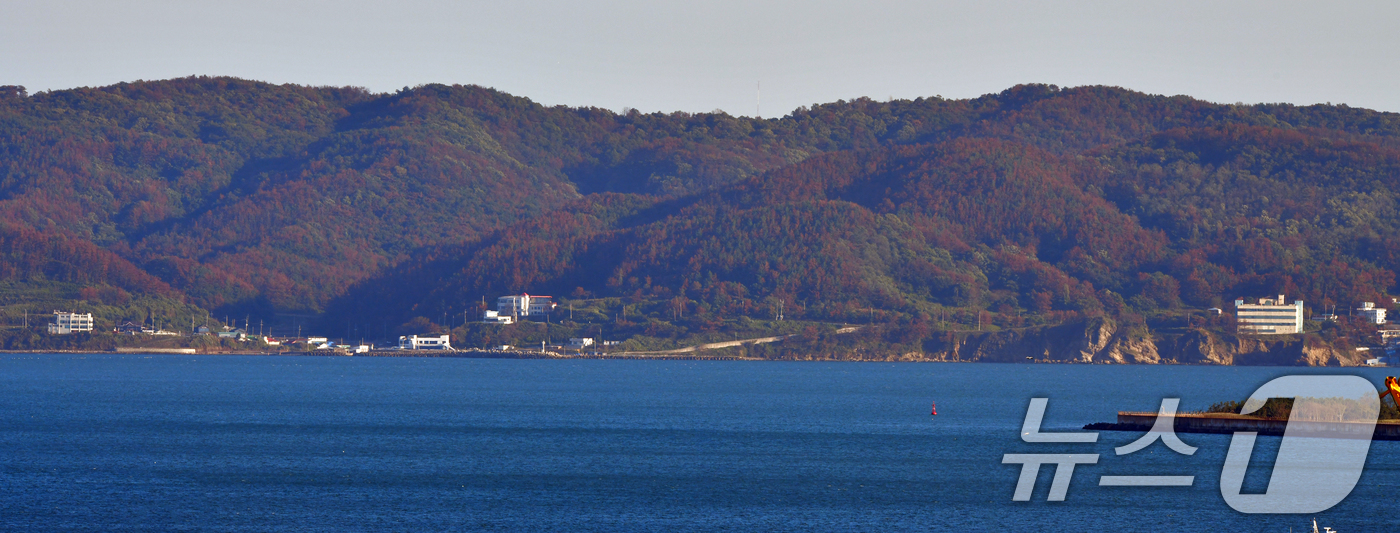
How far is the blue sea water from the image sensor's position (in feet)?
183

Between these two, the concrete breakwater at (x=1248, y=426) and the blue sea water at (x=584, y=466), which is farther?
the concrete breakwater at (x=1248, y=426)

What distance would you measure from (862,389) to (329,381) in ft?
184

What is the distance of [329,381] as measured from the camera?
16100cm

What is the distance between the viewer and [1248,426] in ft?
276

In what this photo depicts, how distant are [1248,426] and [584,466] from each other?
37652mm

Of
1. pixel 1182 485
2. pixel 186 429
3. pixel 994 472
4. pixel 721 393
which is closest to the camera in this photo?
pixel 1182 485

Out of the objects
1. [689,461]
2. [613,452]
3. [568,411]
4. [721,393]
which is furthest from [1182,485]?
[721,393]

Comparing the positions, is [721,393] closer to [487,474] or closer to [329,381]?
[329,381]

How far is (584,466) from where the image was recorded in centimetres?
7156

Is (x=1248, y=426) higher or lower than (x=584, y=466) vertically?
higher

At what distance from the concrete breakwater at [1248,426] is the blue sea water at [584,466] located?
4.17ft

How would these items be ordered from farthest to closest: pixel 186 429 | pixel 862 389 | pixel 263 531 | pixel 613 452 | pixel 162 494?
pixel 862 389, pixel 186 429, pixel 613 452, pixel 162 494, pixel 263 531

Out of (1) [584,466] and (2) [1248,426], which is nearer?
(1) [584,466]

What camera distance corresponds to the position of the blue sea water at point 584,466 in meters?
55.7
